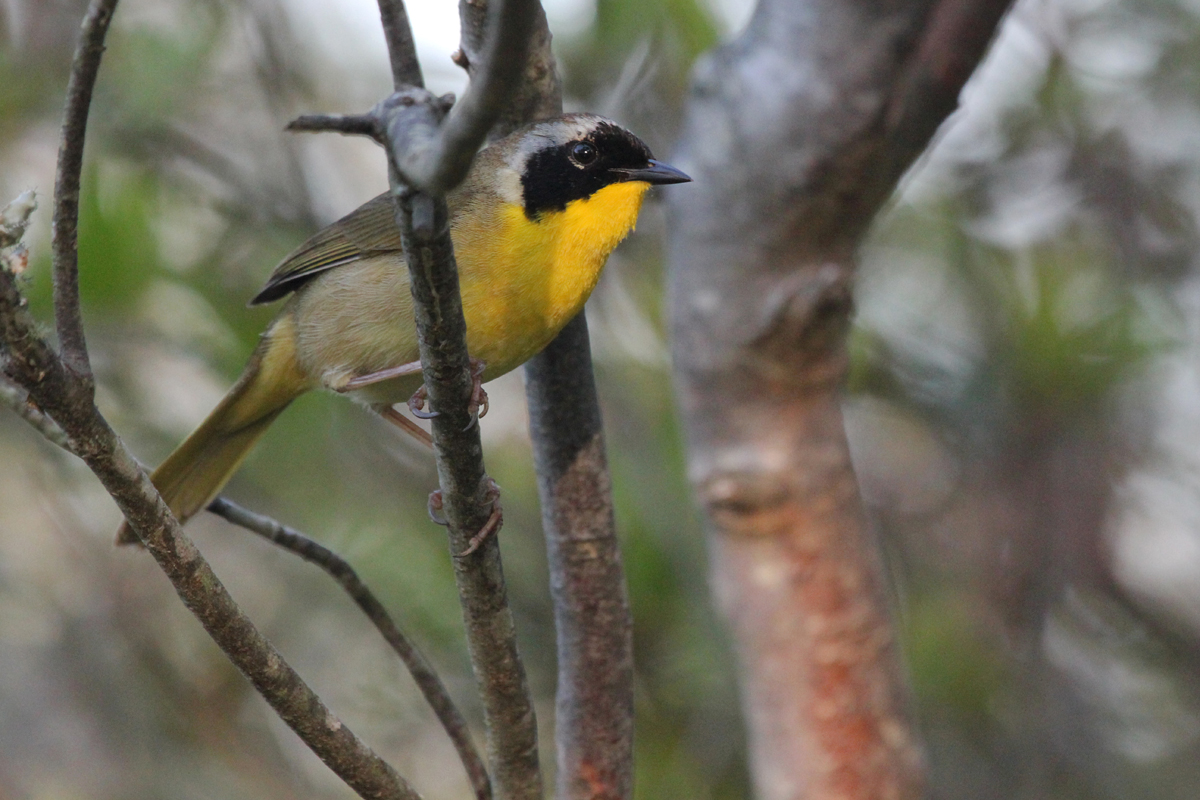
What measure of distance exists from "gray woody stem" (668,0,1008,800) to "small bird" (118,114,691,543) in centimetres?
29

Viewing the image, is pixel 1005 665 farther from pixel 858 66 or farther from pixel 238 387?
pixel 238 387

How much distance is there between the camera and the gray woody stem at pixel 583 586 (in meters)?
2.45

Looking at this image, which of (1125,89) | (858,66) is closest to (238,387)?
(858,66)

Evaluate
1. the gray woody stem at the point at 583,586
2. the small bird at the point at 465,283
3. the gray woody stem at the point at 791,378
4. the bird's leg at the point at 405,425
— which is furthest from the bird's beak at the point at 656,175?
the bird's leg at the point at 405,425

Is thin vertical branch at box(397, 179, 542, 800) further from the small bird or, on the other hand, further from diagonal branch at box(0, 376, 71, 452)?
the small bird

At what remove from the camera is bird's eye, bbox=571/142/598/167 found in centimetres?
291

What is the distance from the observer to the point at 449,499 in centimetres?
182

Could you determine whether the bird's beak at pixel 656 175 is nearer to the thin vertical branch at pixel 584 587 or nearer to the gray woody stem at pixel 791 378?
the gray woody stem at pixel 791 378

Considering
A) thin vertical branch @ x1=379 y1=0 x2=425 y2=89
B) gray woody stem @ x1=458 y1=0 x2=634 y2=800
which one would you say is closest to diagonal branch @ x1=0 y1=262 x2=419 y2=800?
gray woody stem @ x1=458 y1=0 x2=634 y2=800

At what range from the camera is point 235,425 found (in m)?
3.25

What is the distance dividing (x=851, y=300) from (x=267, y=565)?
3.02m

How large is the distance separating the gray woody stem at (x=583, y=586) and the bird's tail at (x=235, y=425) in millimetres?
1027

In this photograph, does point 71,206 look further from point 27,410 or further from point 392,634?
point 392,634

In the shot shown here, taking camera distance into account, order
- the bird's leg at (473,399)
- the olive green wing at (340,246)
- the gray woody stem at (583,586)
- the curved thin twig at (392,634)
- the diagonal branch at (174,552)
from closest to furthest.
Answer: the diagonal branch at (174,552), the bird's leg at (473,399), the curved thin twig at (392,634), the gray woody stem at (583,586), the olive green wing at (340,246)
